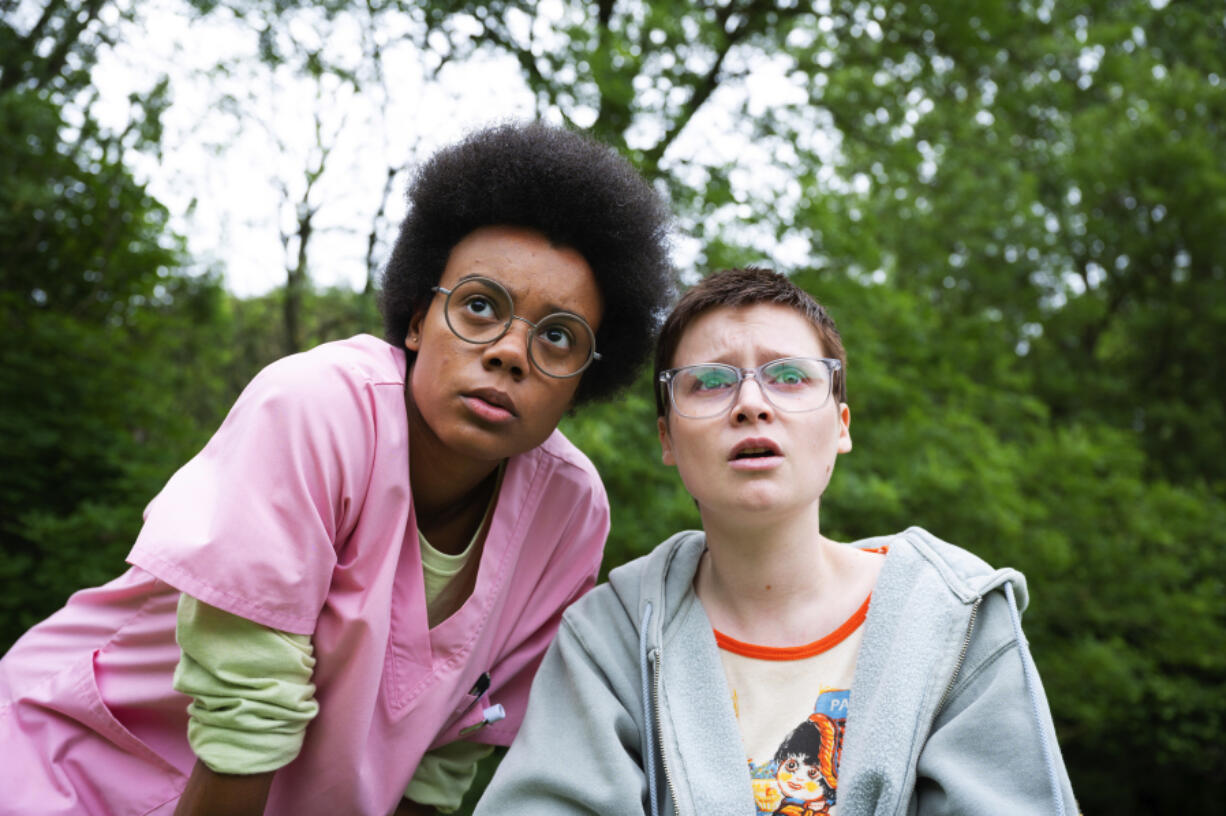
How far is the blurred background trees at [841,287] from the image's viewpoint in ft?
18.7

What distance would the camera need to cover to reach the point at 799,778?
1.86m

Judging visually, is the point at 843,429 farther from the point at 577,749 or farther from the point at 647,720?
the point at 577,749

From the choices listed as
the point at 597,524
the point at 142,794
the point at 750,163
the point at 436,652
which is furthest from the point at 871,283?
the point at 142,794

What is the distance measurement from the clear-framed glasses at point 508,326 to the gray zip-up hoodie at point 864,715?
1.85ft

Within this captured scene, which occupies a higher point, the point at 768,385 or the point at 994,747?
the point at 768,385

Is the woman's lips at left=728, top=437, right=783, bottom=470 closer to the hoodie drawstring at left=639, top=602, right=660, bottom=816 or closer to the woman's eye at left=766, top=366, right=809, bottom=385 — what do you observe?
the woman's eye at left=766, top=366, right=809, bottom=385

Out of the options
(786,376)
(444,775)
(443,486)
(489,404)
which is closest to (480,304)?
(489,404)

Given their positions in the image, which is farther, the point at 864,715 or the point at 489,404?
the point at 489,404

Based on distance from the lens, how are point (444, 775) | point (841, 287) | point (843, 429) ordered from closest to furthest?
point (843, 429)
point (444, 775)
point (841, 287)

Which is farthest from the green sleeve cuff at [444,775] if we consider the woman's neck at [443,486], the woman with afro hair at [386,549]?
the woman's neck at [443,486]

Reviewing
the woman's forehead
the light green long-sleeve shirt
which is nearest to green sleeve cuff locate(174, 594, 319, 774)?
the light green long-sleeve shirt

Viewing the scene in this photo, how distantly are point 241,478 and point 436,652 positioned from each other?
666 mm

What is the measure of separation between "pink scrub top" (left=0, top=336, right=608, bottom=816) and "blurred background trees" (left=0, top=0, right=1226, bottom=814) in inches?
101

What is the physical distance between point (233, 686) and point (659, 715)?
0.83 meters
